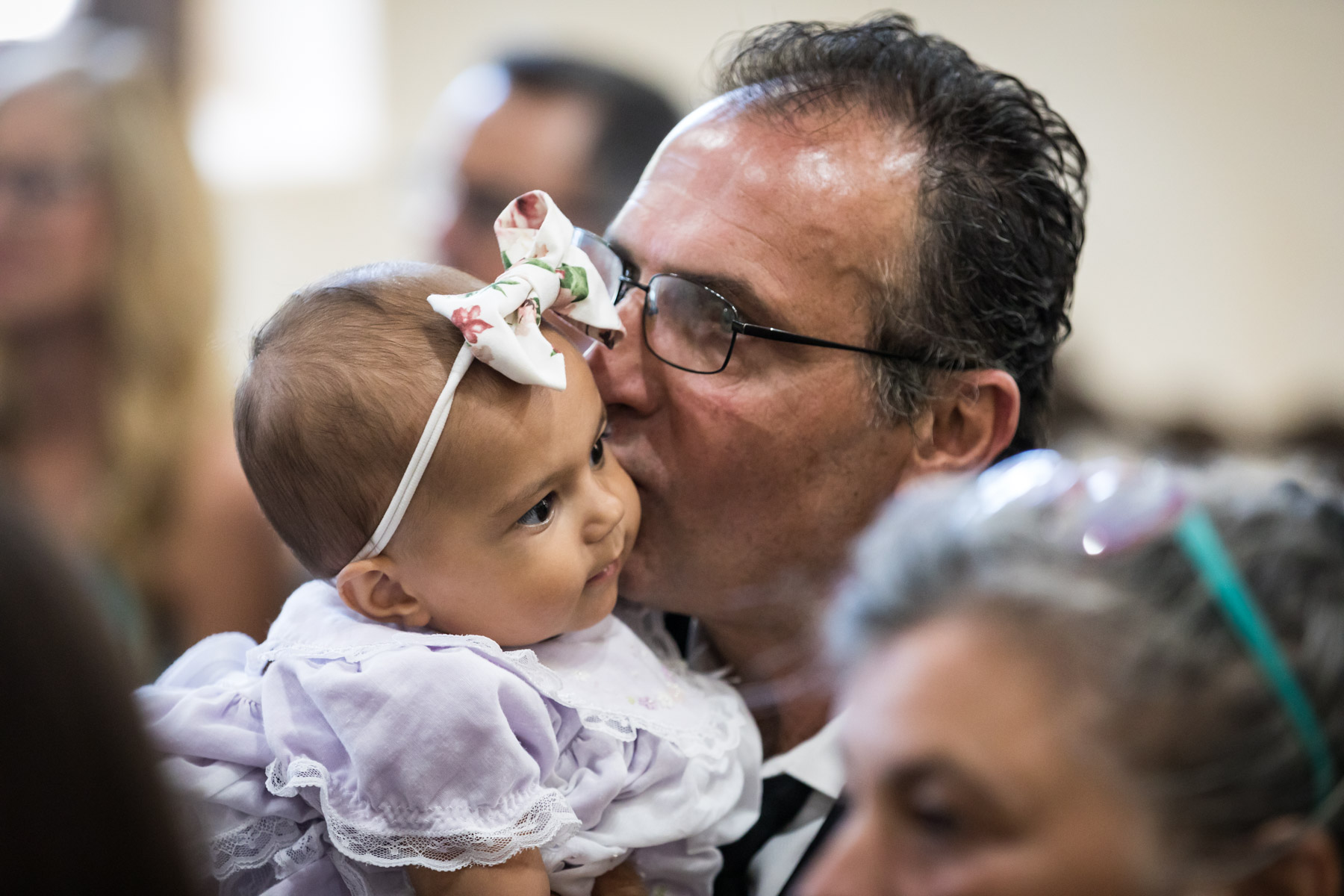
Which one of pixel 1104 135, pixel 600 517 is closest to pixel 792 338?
pixel 600 517

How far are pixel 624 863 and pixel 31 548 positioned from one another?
36.1 inches

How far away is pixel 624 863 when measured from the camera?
1.47 m

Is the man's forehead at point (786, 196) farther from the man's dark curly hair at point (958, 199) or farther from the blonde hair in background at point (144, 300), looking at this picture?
the blonde hair in background at point (144, 300)

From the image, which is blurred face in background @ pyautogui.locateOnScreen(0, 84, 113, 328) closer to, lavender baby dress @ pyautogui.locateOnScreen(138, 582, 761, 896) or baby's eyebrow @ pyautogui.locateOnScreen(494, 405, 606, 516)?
lavender baby dress @ pyautogui.locateOnScreen(138, 582, 761, 896)

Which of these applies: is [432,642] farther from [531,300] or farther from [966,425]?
[966,425]

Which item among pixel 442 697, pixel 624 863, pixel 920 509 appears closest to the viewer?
pixel 920 509

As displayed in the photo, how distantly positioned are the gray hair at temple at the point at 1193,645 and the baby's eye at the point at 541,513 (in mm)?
561

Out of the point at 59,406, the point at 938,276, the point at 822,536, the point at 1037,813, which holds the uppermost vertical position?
the point at 938,276

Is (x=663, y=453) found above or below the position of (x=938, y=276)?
below

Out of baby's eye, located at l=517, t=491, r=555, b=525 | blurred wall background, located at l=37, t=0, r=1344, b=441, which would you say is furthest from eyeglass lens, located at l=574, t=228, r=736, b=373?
blurred wall background, located at l=37, t=0, r=1344, b=441

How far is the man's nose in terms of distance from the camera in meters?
1.69

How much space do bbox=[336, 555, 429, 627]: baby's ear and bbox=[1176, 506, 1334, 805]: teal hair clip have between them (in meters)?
0.86

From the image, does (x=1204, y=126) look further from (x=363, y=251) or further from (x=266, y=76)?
(x=266, y=76)

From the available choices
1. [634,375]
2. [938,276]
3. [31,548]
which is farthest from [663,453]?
[31,548]
